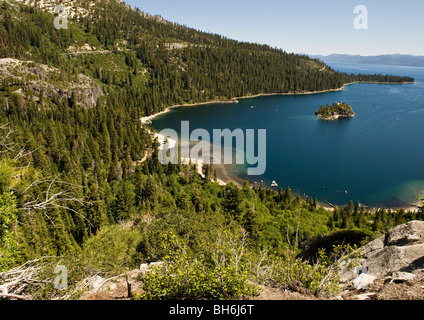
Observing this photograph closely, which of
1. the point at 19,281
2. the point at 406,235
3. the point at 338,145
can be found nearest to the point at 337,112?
the point at 338,145

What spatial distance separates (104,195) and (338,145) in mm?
88209

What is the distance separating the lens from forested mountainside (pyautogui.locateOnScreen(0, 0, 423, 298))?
1138cm

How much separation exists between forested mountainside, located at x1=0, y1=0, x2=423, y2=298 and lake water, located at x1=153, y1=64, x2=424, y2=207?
47.4 feet

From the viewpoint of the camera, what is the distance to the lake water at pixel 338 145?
226 feet

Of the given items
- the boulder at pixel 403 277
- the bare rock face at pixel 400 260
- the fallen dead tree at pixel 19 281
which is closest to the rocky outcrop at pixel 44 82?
the fallen dead tree at pixel 19 281

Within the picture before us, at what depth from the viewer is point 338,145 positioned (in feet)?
333

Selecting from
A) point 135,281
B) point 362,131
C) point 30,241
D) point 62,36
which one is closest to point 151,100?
point 62,36

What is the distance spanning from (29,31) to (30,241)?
17158 cm

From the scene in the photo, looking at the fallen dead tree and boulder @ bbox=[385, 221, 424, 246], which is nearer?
the fallen dead tree

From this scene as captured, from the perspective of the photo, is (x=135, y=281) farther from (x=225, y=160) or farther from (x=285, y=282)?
(x=225, y=160)

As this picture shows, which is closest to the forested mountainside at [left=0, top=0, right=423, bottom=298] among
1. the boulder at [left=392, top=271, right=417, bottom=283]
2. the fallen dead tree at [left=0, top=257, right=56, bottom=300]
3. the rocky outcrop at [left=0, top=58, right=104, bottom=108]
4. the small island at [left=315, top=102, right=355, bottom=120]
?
the rocky outcrop at [left=0, top=58, right=104, bottom=108]

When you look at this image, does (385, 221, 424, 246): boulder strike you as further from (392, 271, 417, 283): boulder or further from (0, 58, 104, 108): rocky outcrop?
(0, 58, 104, 108): rocky outcrop

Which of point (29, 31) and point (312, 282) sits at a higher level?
point (29, 31)
